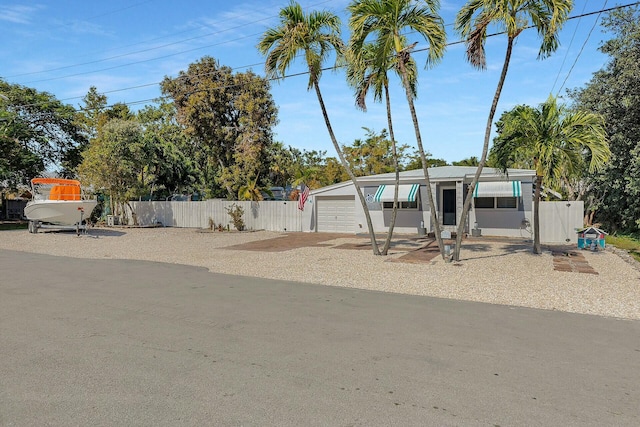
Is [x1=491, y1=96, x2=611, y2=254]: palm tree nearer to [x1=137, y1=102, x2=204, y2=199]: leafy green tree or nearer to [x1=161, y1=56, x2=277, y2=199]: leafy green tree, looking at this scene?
[x1=161, y1=56, x2=277, y2=199]: leafy green tree

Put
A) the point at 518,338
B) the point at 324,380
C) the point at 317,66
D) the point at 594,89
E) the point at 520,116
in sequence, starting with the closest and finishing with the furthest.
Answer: the point at 324,380 < the point at 518,338 < the point at 520,116 < the point at 317,66 < the point at 594,89

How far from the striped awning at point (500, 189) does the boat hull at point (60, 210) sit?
17.9m

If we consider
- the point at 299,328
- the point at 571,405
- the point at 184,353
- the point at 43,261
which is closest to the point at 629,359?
the point at 571,405

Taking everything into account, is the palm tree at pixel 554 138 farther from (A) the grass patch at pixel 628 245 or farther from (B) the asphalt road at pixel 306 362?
(B) the asphalt road at pixel 306 362

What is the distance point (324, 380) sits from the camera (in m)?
3.87

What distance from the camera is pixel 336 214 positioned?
72.2 feet

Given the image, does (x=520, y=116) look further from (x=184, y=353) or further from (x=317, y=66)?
(x=184, y=353)

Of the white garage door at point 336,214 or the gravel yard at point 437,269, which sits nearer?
the gravel yard at point 437,269

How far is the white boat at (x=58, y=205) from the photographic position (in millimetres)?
20047

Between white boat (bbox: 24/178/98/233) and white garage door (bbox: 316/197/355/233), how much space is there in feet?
36.6

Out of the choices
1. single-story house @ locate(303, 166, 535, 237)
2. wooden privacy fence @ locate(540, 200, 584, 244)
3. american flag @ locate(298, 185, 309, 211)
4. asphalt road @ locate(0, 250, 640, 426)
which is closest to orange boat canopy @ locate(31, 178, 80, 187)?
american flag @ locate(298, 185, 309, 211)

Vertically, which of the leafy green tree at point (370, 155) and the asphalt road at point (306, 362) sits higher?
the leafy green tree at point (370, 155)

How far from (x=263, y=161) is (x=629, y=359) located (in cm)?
2250

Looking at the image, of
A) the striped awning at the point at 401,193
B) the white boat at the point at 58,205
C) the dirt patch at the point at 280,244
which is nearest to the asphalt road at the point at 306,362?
the dirt patch at the point at 280,244
